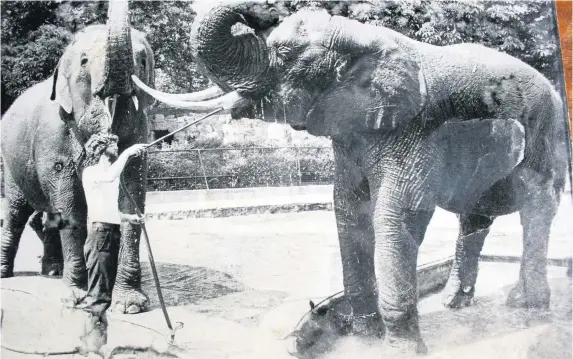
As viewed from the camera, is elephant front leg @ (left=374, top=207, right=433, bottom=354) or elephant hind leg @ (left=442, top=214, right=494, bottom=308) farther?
elephant hind leg @ (left=442, top=214, right=494, bottom=308)

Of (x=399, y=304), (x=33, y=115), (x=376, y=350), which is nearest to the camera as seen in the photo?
(x=399, y=304)

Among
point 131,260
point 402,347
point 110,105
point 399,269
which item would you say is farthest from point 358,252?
point 110,105

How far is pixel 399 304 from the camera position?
2330 millimetres

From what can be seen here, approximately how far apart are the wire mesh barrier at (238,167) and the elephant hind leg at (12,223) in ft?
2.11

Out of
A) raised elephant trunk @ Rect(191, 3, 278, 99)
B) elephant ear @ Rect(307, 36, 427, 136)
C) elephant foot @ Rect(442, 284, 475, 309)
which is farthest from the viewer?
elephant foot @ Rect(442, 284, 475, 309)

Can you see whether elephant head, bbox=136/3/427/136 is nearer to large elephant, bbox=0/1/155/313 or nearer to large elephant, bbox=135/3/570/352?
large elephant, bbox=135/3/570/352

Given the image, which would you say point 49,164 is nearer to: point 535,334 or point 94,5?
point 94,5

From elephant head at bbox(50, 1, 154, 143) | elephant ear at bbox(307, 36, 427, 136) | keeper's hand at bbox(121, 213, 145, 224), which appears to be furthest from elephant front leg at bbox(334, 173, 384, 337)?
elephant head at bbox(50, 1, 154, 143)

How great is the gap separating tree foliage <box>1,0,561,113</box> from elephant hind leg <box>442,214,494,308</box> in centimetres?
73

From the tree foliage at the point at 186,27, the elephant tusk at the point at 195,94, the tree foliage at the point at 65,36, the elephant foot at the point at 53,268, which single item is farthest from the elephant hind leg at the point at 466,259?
the elephant foot at the point at 53,268

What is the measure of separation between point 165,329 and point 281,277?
53cm

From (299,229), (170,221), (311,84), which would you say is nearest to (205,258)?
(170,221)

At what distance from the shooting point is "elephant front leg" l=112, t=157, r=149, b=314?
8.46ft

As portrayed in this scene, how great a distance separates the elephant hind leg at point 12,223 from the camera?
2.74 metres
